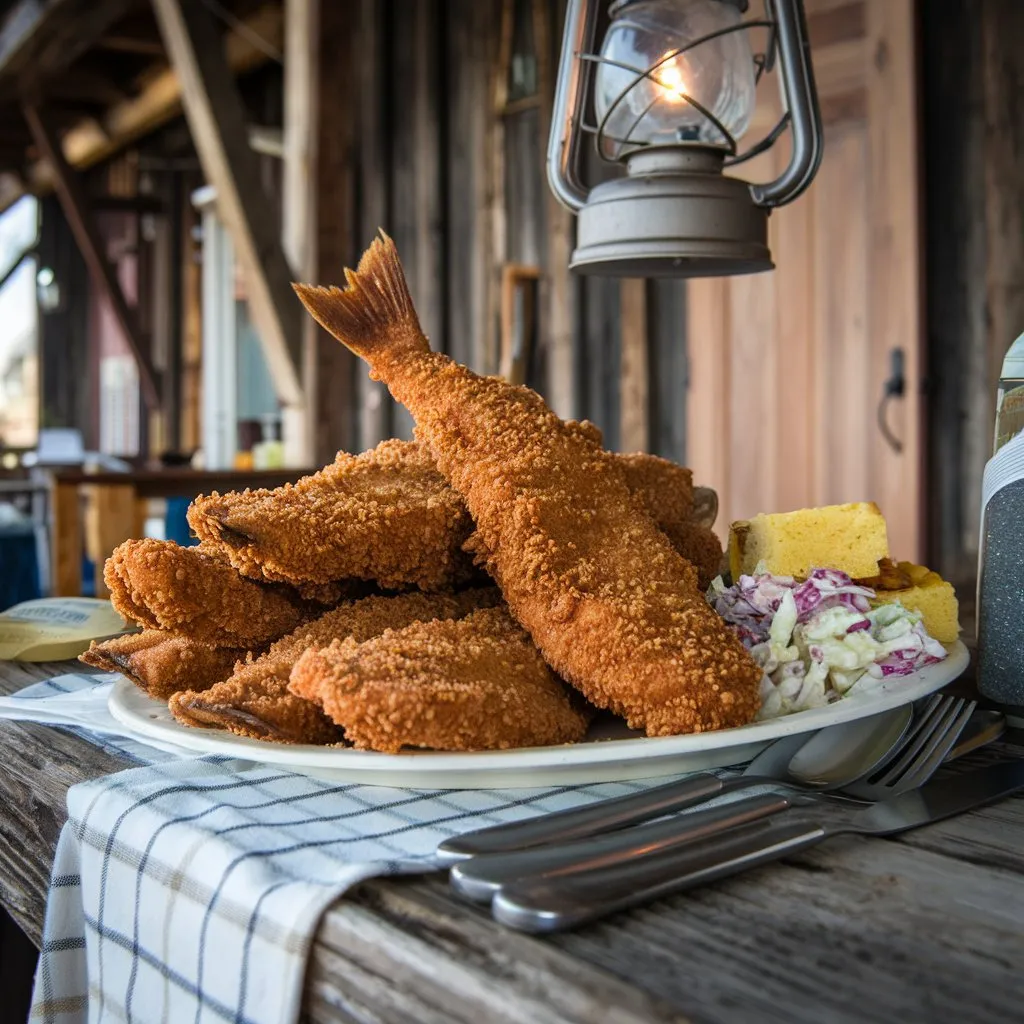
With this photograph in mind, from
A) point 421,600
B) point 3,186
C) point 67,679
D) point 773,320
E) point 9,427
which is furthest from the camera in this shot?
point 9,427

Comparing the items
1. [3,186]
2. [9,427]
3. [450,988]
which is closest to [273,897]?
[450,988]

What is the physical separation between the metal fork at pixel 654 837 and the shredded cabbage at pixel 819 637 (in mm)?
107

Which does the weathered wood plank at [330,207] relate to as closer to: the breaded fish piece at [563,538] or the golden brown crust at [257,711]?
the breaded fish piece at [563,538]

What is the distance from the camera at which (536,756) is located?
0.78 metres

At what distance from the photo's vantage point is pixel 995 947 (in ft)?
1.90

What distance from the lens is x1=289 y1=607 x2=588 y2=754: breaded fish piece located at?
2.57 ft

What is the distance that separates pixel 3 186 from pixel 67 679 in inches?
420

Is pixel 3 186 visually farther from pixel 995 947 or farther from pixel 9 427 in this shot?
pixel 995 947

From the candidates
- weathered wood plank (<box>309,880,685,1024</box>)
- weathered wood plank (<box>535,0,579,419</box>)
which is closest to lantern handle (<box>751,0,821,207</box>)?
weathered wood plank (<box>309,880,685,1024</box>)

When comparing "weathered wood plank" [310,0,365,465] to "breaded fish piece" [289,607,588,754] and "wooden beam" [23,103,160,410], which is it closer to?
"wooden beam" [23,103,160,410]

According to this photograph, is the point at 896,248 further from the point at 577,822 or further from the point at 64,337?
the point at 64,337

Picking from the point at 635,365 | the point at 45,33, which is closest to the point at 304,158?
the point at 635,365

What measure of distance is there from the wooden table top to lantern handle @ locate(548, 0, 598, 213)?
88 cm

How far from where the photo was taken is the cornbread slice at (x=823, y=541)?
1167 millimetres
